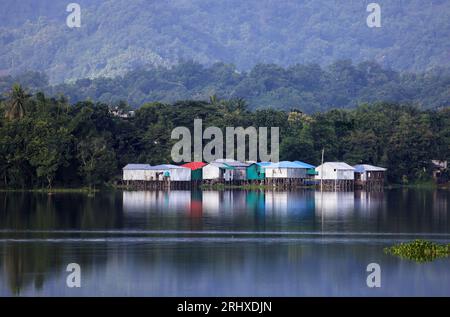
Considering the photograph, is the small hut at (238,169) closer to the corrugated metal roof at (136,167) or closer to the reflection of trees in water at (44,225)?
the corrugated metal roof at (136,167)

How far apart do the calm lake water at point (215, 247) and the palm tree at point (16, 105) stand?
1540 centimetres

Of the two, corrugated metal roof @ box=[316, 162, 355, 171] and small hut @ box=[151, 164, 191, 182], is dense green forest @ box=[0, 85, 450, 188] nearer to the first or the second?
small hut @ box=[151, 164, 191, 182]

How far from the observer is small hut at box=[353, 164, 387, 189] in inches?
3024

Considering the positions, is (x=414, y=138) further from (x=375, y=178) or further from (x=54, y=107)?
(x=54, y=107)

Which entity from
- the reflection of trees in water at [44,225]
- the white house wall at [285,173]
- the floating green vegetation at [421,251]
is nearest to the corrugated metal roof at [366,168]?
the white house wall at [285,173]

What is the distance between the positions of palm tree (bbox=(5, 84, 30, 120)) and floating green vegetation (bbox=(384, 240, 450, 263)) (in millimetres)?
44713

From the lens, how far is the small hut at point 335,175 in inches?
2975

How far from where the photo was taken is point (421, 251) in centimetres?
3027

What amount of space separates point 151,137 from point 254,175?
9085 mm

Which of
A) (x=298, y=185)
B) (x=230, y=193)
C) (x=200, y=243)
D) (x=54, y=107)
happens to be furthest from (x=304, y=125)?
(x=200, y=243)

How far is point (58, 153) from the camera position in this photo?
65125 mm

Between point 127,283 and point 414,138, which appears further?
point 414,138
